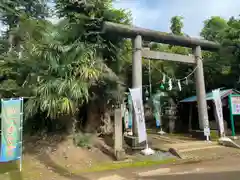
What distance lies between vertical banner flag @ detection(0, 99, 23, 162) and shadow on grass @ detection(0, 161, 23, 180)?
400mm

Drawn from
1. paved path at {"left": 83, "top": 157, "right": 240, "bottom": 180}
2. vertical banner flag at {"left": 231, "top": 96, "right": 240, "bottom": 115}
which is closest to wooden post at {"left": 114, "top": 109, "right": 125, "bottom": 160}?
paved path at {"left": 83, "top": 157, "right": 240, "bottom": 180}

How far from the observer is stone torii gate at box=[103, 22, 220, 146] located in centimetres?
848

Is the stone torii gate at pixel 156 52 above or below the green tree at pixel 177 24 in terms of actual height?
below

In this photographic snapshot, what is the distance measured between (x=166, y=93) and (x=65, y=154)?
10379 millimetres

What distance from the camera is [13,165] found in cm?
651

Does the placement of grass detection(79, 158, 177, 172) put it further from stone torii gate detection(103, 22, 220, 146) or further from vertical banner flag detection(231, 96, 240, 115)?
vertical banner flag detection(231, 96, 240, 115)

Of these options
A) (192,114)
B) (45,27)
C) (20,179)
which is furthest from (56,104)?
(192,114)

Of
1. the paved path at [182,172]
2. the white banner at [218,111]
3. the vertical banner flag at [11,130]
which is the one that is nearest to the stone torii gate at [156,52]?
the white banner at [218,111]

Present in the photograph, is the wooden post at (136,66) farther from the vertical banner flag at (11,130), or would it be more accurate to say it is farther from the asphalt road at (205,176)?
the vertical banner flag at (11,130)

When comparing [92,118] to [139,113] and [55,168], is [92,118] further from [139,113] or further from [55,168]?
[55,168]

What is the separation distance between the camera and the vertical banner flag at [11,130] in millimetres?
5672

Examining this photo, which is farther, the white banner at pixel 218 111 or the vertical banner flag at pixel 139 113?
the white banner at pixel 218 111

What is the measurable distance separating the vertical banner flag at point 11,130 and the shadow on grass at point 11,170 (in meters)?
0.40

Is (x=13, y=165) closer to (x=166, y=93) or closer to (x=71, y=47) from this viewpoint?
(x=71, y=47)
